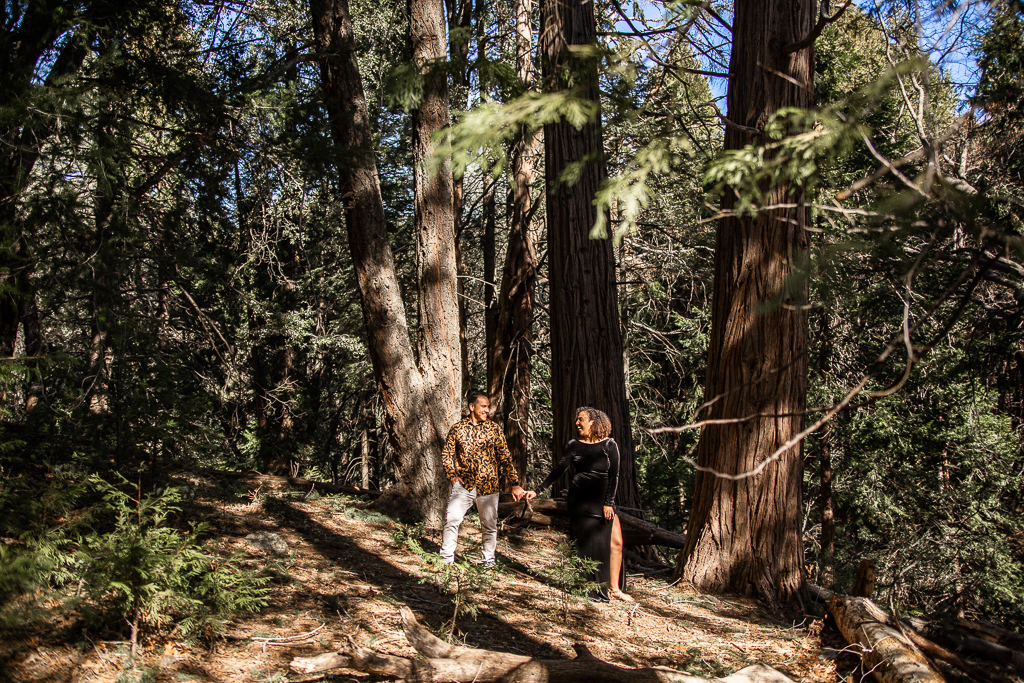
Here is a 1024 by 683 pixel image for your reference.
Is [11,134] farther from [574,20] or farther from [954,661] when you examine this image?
[954,661]

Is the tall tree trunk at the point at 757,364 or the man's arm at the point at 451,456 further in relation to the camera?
the man's arm at the point at 451,456

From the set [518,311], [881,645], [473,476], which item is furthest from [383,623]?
[518,311]

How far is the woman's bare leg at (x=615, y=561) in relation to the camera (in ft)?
21.4

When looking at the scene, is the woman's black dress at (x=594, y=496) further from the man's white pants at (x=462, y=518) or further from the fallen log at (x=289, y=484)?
the fallen log at (x=289, y=484)

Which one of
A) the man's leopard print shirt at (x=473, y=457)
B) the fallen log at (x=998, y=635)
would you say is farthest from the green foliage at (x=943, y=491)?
the man's leopard print shirt at (x=473, y=457)

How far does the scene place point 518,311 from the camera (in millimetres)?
10742

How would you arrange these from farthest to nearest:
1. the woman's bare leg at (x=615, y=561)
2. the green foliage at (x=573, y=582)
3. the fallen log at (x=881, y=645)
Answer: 1. the woman's bare leg at (x=615, y=561)
2. the green foliage at (x=573, y=582)
3. the fallen log at (x=881, y=645)

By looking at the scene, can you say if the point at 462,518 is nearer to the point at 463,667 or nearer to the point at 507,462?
the point at 507,462

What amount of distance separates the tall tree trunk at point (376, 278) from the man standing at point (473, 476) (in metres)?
1.28

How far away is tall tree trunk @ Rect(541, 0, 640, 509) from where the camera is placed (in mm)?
8289

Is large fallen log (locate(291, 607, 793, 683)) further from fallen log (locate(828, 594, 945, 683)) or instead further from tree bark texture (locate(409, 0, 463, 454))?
tree bark texture (locate(409, 0, 463, 454))

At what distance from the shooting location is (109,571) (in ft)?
13.9

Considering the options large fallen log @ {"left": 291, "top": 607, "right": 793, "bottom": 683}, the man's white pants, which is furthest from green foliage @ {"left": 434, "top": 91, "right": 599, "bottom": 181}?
the man's white pants

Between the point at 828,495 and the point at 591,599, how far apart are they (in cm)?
1108
